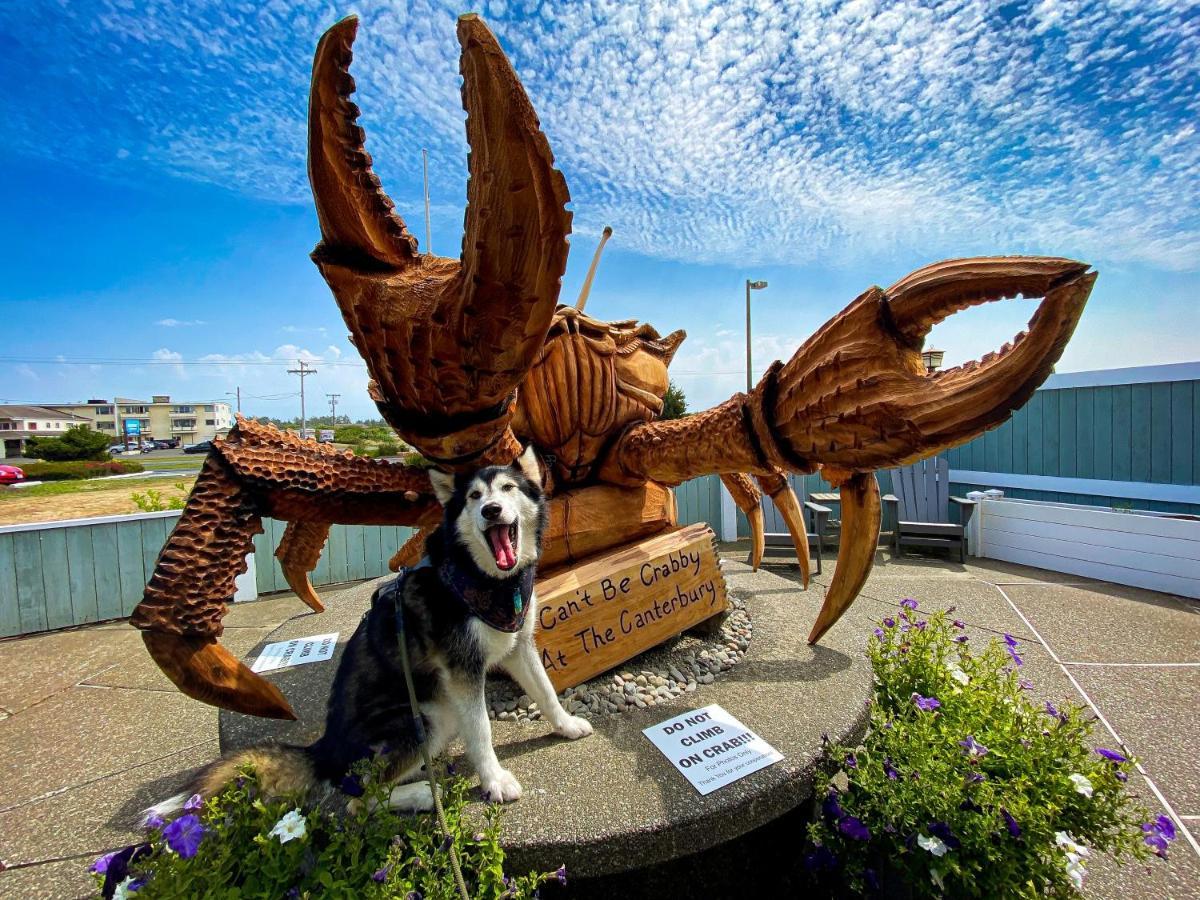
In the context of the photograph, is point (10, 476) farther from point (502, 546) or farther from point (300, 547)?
point (502, 546)

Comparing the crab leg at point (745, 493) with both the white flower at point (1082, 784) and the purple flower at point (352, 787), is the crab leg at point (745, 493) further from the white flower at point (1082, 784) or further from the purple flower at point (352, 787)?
the purple flower at point (352, 787)

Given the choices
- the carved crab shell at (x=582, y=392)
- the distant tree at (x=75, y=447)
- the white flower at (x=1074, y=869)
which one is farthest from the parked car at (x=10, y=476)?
the white flower at (x=1074, y=869)

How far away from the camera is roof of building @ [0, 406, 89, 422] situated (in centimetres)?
5362

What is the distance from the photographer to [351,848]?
4.21 feet

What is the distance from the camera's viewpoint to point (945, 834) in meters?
1.52

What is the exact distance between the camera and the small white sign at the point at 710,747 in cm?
172

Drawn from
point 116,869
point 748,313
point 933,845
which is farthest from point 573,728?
point 748,313

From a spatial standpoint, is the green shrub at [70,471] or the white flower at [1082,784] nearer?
the white flower at [1082,784]

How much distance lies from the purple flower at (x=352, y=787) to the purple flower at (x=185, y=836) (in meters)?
0.31

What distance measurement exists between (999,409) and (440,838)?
6.02 feet

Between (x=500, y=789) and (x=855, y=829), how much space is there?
1104 mm

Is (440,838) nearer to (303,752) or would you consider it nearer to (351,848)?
(351,848)

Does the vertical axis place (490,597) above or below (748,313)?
below

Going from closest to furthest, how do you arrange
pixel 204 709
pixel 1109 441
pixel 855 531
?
pixel 855 531 → pixel 204 709 → pixel 1109 441
